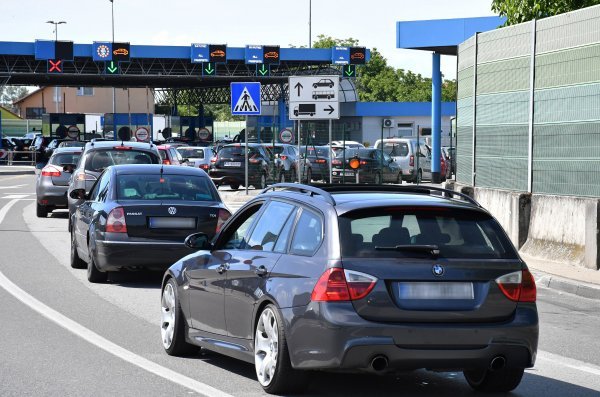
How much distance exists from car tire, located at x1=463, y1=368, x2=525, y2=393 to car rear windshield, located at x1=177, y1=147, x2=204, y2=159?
3894 centimetres

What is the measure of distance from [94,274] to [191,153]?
32.1 m

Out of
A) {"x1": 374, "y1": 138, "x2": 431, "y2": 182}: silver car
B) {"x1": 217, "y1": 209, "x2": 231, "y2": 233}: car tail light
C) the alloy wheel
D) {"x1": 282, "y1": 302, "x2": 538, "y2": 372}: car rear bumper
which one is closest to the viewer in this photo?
{"x1": 282, "y1": 302, "x2": 538, "y2": 372}: car rear bumper

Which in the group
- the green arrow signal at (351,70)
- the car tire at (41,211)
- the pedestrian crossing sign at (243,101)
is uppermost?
the green arrow signal at (351,70)

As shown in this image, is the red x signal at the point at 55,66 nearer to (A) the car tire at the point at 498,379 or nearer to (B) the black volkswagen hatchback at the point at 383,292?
(B) the black volkswagen hatchback at the point at 383,292

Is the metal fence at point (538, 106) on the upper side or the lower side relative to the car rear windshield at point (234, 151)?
upper

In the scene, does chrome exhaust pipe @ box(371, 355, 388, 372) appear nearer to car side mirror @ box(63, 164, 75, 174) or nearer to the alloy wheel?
the alloy wheel

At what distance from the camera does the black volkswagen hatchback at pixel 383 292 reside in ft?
24.2

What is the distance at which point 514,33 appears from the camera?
65.3 ft

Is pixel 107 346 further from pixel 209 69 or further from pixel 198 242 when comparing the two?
pixel 209 69

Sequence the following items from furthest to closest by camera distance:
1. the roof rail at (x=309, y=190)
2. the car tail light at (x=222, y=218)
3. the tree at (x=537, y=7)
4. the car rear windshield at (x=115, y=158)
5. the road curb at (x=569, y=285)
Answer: the tree at (x=537, y=7)
the car rear windshield at (x=115, y=158)
the car tail light at (x=222, y=218)
the road curb at (x=569, y=285)
the roof rail at (x=309, y=190)

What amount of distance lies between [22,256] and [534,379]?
1134 cm

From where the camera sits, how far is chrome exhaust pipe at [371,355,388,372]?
7334 millimetres

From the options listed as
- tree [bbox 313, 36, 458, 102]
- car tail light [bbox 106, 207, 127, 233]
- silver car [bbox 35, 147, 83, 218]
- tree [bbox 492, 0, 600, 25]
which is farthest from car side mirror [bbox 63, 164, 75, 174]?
tree [bbox 313, 36, 458, 102]

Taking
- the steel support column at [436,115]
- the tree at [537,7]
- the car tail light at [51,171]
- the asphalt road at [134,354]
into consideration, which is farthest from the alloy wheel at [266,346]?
the steel support column at [436,115]
